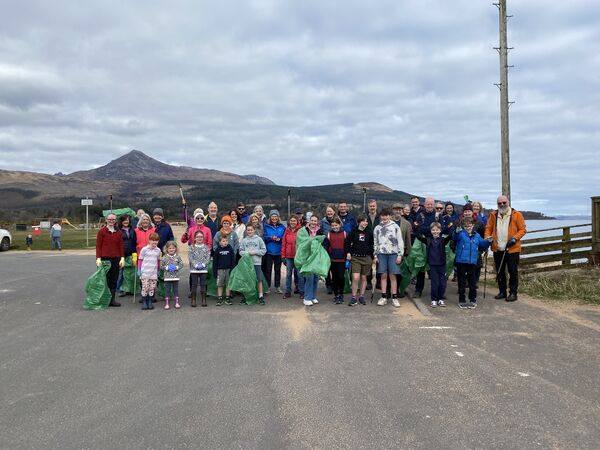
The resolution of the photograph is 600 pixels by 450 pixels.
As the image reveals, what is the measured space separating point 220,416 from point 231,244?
5.24 metres

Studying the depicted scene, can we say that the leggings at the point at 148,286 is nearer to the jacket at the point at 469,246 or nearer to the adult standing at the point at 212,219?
the adult standing at the point at 212,219

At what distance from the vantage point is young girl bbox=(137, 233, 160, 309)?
802cm

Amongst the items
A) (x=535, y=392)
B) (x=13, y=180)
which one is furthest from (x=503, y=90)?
(x=13, y=180)

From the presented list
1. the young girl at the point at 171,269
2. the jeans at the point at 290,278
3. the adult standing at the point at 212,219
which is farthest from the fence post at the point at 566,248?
the young girl at the point at 171,269

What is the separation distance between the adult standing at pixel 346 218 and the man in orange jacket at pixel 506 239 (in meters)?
2.62

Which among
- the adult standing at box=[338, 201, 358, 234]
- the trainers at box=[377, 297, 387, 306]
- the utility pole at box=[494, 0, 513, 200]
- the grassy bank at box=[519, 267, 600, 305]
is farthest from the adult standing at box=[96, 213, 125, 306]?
the utility pole at box=[494, 0, 513, 200]

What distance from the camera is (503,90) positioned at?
1116cm

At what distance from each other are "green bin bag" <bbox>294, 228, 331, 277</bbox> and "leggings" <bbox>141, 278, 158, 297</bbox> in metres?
2.60

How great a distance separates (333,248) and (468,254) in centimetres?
241

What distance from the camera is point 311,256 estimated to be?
334 inches

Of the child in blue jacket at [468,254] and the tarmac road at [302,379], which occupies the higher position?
the child in blue jacket at [468,254]

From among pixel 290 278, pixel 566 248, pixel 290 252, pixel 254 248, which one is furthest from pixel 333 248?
pixel 566 248

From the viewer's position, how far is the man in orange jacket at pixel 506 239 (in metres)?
8.50

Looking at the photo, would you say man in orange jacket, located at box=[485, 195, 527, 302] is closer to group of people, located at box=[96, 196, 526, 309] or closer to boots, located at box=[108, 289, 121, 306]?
group of people, located at box=[96, 196, 526, 309]
